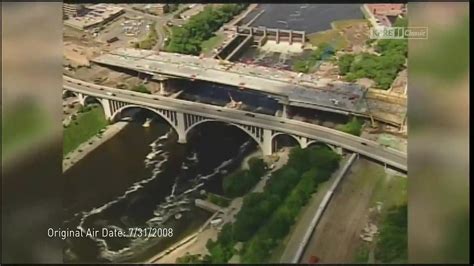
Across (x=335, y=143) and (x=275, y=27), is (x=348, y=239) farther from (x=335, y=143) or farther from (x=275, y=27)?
(x=275, y=27)

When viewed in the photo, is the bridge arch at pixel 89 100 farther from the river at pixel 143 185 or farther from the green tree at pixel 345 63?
the green tree at pixel 345 63

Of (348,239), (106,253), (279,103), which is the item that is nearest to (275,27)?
(279,103)

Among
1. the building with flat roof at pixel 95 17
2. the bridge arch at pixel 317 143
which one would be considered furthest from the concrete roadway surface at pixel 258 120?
the building with flat roof at pixel 95 17

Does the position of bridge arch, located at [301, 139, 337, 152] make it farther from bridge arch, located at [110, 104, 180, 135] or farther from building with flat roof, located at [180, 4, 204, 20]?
building with flat roof, located at [180, 4, 204, 20]

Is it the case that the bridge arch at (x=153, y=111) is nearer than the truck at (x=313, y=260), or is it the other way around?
the truck at (x=313, y=260)

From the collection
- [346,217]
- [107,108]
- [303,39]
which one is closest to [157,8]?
[107,108]

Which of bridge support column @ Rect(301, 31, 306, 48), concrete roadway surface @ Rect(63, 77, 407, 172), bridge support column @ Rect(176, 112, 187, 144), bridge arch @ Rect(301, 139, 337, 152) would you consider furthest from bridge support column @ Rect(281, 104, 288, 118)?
bridge support column @ Rect(176, 112, 187, 144)
